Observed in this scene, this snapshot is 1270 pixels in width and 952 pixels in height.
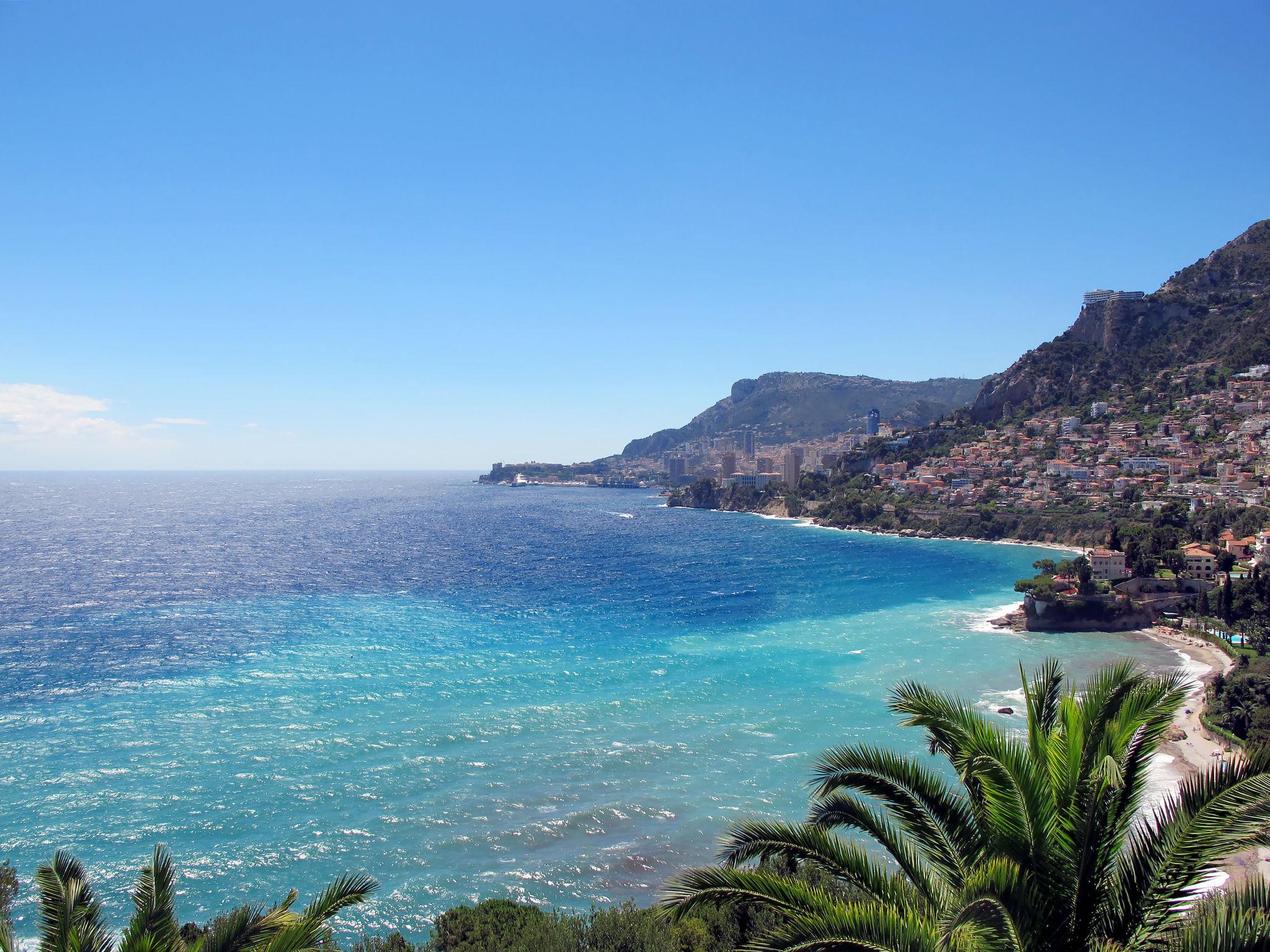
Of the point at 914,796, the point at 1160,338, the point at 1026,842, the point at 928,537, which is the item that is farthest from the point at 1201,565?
the point at 1160,338

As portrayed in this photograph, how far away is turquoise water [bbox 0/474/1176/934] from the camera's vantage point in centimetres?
1670

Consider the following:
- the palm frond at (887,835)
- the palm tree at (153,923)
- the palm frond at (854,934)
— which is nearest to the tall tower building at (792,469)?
the palm frond at (887,835)

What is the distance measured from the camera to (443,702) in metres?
26.3

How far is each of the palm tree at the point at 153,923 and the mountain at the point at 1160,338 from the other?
351 ft

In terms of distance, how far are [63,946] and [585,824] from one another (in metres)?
13.9

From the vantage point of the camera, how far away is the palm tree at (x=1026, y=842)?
4.25 m

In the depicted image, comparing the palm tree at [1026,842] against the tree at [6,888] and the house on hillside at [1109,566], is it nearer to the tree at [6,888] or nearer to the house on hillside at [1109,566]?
the tree at [6,888]

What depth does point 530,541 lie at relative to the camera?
243 ft

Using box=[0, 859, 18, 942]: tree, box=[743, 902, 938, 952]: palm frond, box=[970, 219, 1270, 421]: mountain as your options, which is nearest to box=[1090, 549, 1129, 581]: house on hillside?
box=[743, 902, 938, 952]: palm frond

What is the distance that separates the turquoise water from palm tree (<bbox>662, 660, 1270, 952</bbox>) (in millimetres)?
11213

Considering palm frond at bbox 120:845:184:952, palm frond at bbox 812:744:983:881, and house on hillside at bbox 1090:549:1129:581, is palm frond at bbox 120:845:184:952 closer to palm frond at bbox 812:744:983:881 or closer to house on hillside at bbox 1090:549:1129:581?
palm frond at bbox 812:744:983:881

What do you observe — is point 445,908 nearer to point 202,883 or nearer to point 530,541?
point 202,883

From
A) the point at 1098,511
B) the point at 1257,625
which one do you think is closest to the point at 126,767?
the point at 1257,625

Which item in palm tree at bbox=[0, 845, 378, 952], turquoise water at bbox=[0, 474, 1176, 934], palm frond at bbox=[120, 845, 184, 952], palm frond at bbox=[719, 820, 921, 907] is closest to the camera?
palm frond at bbox=[719, 820, 921, 907]
